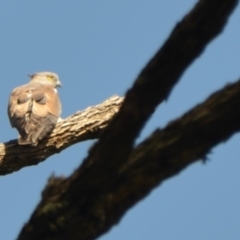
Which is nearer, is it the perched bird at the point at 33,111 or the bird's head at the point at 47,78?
the perched bird at the point at 33,111

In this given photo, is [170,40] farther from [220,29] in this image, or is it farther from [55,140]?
[55,140]

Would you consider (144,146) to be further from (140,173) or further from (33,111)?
(33,111)

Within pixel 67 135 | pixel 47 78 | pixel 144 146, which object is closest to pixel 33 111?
pixel 67 135

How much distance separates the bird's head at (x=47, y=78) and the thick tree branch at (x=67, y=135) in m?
3.61

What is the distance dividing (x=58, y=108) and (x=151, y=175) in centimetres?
654

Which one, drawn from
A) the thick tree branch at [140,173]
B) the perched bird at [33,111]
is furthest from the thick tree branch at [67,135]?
the thick tree branch at [140,173]

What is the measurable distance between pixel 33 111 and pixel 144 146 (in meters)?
6.18

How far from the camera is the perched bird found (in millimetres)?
8781

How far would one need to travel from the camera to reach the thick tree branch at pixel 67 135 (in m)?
8.27

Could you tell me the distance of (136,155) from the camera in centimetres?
353

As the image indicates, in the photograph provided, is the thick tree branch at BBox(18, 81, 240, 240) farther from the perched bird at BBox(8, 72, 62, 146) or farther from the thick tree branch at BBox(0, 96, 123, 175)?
the perched bird at BBox(8, 72, 62, 146)

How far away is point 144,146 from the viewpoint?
354cm

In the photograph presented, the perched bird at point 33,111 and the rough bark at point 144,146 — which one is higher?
the perched bird at point 33,111

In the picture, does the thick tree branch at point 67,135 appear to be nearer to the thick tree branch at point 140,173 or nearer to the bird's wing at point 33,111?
the bird's wing at point 33,111
